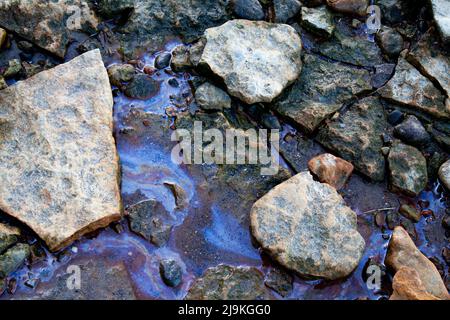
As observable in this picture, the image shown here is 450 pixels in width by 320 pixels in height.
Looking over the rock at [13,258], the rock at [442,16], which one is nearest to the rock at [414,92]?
the rock at [442,16]

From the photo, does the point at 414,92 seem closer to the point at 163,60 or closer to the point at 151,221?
the point at 163,60

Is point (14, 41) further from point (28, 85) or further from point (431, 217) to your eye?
point (431, 217)

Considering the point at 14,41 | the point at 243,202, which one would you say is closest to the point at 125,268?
the point at 243,202

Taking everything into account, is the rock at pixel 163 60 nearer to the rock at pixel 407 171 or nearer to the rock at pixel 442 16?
the rock at pixel 407 171

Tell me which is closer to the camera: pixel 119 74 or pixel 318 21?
pixel 119 74

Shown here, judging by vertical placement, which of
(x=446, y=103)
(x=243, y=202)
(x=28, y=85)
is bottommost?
(x=243, y=202)

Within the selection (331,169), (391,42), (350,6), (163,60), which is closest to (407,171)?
(331,169)

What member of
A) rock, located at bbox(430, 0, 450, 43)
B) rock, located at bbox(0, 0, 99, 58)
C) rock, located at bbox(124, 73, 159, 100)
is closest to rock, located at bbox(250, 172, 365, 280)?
rock, located at bbox(124, 73, 159, 100)
